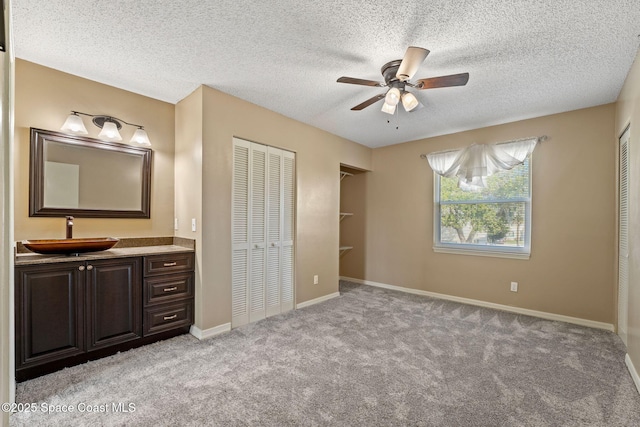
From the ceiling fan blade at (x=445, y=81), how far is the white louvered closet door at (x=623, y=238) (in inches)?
74.7

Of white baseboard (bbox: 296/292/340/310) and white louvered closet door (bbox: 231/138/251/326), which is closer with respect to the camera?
white louvered closet door (bbox: 231/138/251/326)

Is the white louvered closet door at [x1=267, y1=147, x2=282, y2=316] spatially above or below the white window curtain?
below

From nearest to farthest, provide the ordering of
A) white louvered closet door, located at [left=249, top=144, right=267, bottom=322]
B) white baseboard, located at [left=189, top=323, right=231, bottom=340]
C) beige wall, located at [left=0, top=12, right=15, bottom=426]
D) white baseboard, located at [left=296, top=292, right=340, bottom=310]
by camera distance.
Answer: beige wall, located at [left=0, top=12, right=15, bottom=426] → white baseboard, located at [left=189, top=323, right=231, bottom=340] → white louvered closet door, located at [left=249, top=144, right=267, bottom=322] → white baseboard, located at [left=296, top=292, right=340, bottom=310]

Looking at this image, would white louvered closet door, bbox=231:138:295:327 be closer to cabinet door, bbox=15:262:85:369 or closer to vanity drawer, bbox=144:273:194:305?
vanity drawer, bbox=144:273:194:305

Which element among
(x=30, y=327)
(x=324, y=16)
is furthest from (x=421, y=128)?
(x=30, y=327)

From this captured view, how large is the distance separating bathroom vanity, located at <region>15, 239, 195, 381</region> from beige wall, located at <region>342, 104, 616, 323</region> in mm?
3383

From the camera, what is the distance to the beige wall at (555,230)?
327 centimetres

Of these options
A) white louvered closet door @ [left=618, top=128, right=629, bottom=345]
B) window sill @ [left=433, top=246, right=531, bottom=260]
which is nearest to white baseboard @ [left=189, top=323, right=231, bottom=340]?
window sill @ [left=433, top=246, right=531, bottom=260]

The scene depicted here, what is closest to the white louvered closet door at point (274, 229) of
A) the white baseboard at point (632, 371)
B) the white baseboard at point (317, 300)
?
the white baseboard at point (317, 300)

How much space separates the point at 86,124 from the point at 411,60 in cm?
291

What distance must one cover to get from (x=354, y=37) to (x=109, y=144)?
98.4 inches

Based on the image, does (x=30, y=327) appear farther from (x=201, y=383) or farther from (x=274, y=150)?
(x=274, y=150)

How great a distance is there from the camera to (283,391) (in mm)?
2072

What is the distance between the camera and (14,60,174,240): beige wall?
8.18 feet
